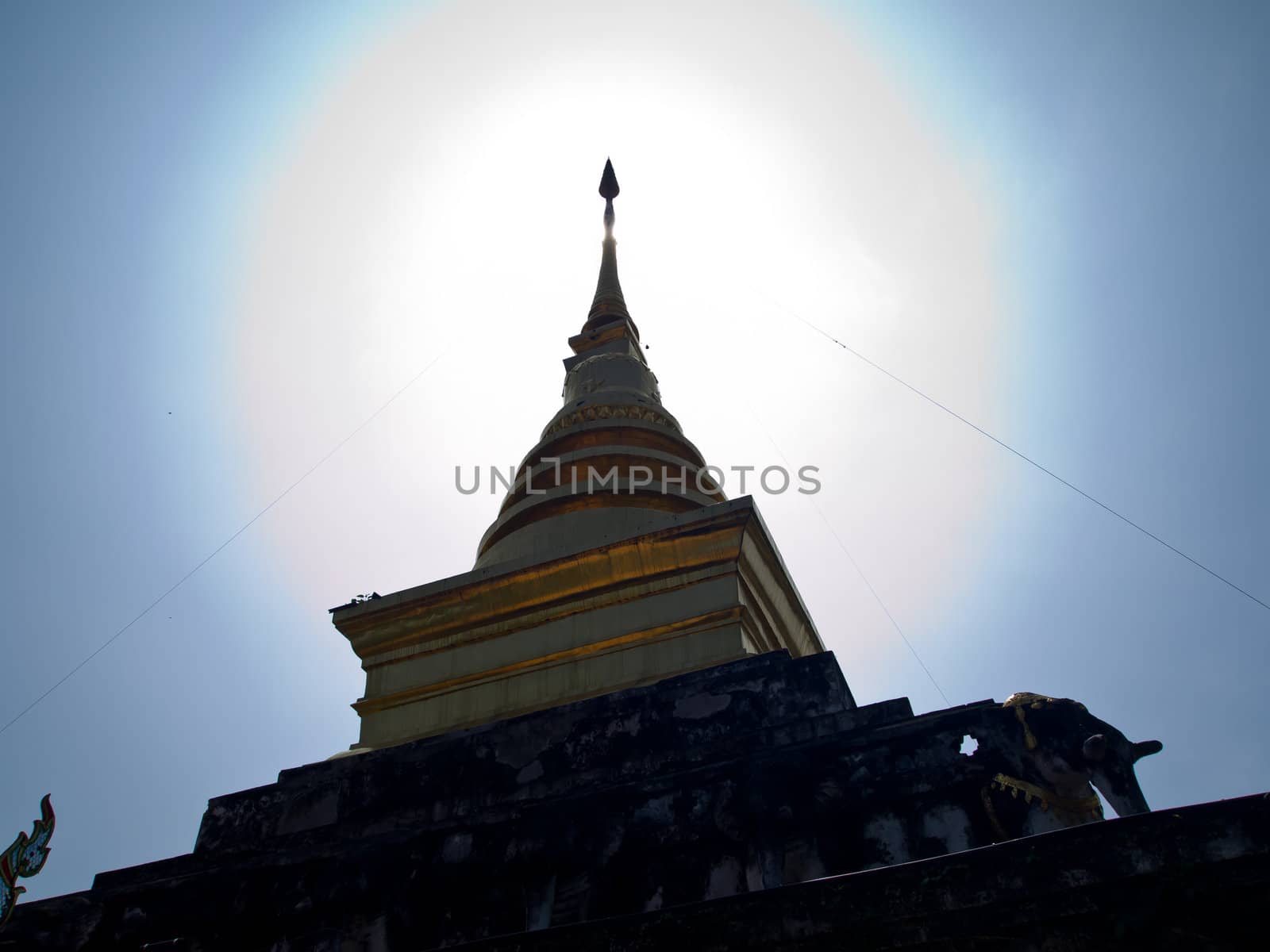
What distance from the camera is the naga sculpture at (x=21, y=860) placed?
583cm

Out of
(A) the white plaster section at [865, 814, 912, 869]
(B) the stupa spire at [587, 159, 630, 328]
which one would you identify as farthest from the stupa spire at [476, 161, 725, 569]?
(A) the white plaster section at [865, 814, 912, 869]

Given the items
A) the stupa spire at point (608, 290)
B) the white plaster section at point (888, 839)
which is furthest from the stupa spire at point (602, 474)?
the white plaster section at point (888, 839)

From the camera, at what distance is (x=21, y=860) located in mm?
5883

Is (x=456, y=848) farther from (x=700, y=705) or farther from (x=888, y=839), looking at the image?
(x=888, y=839)

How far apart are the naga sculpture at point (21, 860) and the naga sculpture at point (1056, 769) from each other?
17.3 ft

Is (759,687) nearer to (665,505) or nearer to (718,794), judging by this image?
(718,794)

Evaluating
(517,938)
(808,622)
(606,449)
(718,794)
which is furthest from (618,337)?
(517,938)

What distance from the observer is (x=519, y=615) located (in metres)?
9.55

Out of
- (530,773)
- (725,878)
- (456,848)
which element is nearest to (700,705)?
(530,773)

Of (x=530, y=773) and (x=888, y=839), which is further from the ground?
(x=530, y=773)

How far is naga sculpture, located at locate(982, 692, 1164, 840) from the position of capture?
4.86m

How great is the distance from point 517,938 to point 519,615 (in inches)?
205

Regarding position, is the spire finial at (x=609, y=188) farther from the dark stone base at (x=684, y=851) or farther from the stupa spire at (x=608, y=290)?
the dark stone base at (x=684, y=851)

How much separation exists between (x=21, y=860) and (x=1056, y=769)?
5.70 meters
